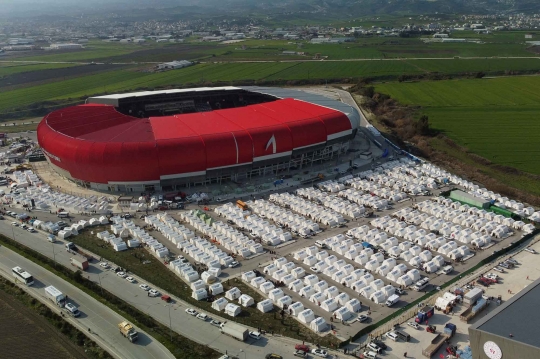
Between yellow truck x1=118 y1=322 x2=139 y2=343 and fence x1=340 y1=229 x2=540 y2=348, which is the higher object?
yellow truck x1=118 y1=322 x2=139 y2=343

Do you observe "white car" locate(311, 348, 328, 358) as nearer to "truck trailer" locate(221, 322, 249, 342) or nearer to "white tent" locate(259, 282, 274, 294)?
"truck trailer" locate(221, 322, 249, 342)

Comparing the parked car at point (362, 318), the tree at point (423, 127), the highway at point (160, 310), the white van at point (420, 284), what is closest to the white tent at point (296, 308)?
the highway at point (160, 310)

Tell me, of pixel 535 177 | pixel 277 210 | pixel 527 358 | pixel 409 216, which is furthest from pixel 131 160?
pixel 535 177

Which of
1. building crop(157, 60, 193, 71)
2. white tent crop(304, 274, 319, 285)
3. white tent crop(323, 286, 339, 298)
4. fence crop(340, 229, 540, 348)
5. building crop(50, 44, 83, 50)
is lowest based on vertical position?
fence crop(340, 229, 540, 348)

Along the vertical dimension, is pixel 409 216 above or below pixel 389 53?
below

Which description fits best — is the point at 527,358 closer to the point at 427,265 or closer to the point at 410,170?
the point at 427,265

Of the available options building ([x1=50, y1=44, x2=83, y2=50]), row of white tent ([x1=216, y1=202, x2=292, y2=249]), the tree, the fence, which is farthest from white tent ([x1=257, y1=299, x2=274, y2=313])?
building ([x1=50, y1=44, x2=83, y2=50])

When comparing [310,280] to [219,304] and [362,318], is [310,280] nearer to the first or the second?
[362,318]
